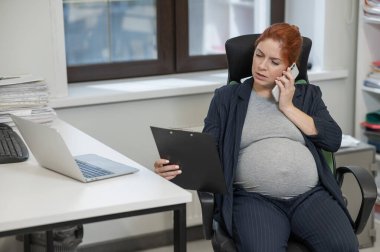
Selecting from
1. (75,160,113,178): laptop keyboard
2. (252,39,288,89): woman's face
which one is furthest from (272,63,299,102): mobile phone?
(75,160,113,178): laptop keyboard

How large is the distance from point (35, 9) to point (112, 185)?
123cm

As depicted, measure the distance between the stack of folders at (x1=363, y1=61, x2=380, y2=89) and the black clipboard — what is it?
1.59 meters

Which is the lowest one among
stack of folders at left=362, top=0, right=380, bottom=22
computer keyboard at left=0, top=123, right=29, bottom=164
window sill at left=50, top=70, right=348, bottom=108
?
computer keyboard at left=0, top=123, right=29, bottom=164

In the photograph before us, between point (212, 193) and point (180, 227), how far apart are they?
350mm

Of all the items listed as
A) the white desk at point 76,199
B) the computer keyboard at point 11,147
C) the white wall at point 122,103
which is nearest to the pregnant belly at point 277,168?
the white desk at point 76,199

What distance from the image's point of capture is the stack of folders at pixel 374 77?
3.64 m

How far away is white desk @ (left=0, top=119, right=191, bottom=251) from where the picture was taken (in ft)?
6.24

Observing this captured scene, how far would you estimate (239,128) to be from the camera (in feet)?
8.60

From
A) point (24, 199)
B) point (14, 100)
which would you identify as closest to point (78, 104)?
point (14, 100)

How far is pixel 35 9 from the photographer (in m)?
3.08

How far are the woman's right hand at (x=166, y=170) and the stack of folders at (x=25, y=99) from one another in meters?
0.67

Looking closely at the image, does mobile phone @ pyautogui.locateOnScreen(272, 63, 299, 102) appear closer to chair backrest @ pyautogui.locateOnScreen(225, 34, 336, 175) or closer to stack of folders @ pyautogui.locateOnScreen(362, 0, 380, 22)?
chair backrest @ pyautogui.locateOnScreen(225, 34, 336, 175)

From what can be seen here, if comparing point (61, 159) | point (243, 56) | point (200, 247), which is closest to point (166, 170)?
point (61, 159)

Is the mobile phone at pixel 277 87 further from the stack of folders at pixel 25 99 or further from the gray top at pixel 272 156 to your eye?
the stack of folders at pixel 25 99
